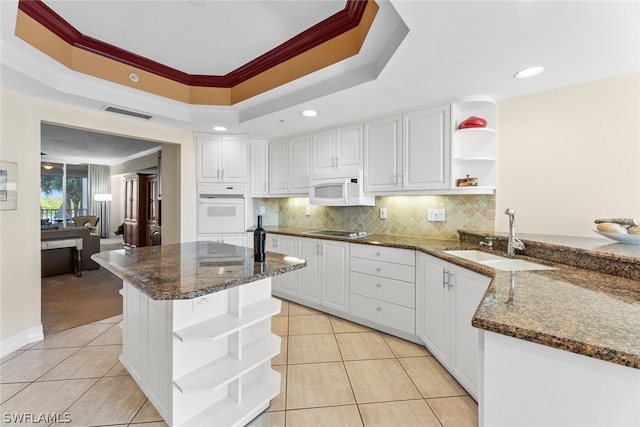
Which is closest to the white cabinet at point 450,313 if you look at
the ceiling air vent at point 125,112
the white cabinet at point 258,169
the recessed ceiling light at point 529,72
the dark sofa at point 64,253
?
the recessed ceiling light at point 529,72

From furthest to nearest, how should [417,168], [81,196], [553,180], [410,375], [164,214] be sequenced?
1. [81,196]
2. [164,214]
3. [417,168]
4. [553,180]
5. [410,375]

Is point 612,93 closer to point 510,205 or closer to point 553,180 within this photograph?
point 553,180

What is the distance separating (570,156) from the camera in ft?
7.23

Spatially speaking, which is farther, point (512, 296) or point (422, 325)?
point (422, 325)

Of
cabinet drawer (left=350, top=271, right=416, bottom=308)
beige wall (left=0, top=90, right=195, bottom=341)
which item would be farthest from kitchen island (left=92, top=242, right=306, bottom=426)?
beige wall (left=0, top=90, right=195, bottom=341)

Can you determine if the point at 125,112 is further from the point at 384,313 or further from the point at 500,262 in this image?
the point at 500,262

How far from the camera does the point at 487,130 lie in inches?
94.8

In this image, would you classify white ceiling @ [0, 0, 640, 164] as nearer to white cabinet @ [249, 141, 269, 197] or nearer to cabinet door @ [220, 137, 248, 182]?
cabinet door @ [220, 137, 248, 182]

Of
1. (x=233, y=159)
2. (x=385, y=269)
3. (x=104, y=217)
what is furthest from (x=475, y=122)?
(x=104, y=217)

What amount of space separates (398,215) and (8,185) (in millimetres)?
3796

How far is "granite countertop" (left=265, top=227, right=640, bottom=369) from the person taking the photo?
2.31ft

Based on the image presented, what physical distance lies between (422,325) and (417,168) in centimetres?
149

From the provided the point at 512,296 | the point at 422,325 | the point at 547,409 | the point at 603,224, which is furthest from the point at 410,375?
the point at 603,224

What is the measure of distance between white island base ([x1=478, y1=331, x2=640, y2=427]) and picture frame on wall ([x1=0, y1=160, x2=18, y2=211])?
12.0ft
